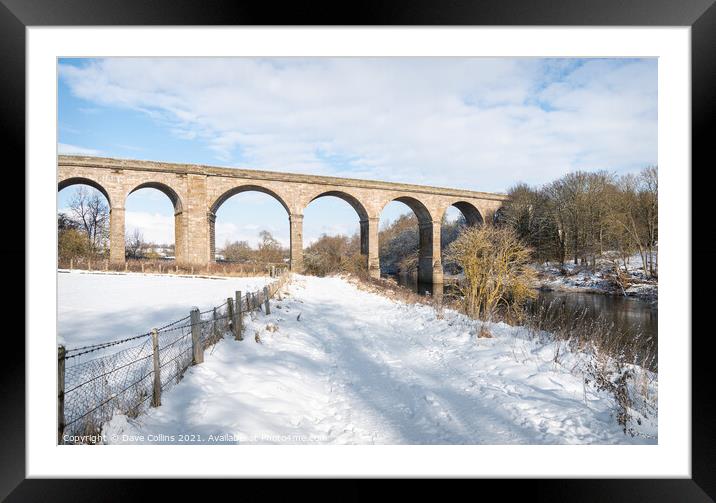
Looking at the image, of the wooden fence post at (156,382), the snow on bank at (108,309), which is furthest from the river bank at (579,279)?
the snow on bank at (108,309)

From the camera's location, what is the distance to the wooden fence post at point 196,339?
359cm

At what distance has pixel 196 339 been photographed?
3.69 m

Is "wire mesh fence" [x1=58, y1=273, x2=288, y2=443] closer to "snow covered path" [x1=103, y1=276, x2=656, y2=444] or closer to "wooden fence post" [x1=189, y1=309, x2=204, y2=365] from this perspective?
"wooden fence post" [x1=189, y1=309, x2=204, y2=365]

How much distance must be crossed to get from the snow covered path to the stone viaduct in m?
13.0

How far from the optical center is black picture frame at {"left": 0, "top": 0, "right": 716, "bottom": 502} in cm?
215

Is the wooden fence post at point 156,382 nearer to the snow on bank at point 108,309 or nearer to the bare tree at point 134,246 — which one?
the snow on bank at point 108,309

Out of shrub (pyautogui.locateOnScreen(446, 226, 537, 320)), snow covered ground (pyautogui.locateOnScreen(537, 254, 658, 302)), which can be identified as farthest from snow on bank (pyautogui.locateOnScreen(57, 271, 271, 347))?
snow covered ground (pyautogui.locateOnScreen(537, 254, 658, 302))

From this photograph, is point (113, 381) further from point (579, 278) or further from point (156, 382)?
point (579, 278)

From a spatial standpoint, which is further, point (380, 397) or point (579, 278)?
point (579, 278)

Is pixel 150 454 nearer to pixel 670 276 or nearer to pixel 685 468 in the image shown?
pixel 685 468

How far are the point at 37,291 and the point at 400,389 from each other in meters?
3.22

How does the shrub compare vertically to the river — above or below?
above
